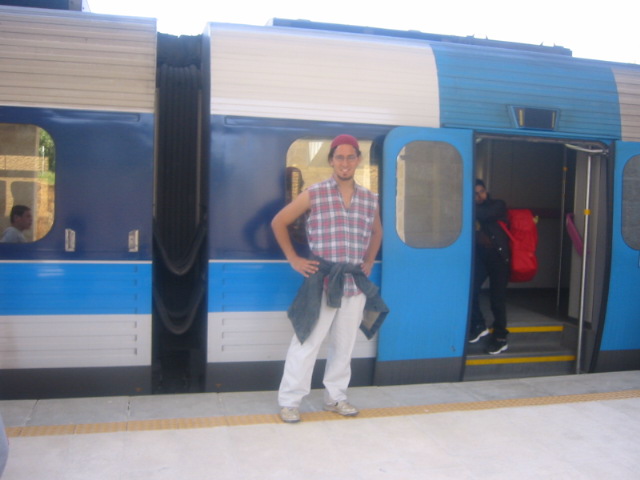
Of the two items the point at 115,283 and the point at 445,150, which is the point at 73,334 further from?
the point at 445,150

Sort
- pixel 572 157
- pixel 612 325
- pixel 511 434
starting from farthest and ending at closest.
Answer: pixel 572 157
pixel 612 325
pixel 511 434

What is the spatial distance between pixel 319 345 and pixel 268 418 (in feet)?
2.04

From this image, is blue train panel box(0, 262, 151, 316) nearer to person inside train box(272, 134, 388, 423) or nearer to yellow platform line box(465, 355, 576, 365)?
person inside train box(272, 134, 388, 423)

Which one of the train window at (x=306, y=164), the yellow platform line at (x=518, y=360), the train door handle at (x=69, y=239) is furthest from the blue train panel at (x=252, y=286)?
the yellow platform line at (x=518, y=360)

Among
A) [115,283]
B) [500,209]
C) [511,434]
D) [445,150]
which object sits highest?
[445,150]

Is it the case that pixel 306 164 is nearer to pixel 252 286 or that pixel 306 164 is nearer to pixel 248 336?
pixel 252 286

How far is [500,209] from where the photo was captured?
6.23m

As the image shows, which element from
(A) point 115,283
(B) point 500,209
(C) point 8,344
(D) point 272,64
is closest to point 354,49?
(D) point 272,64

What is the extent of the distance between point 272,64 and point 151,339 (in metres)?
2.19

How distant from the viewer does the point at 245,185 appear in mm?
4887

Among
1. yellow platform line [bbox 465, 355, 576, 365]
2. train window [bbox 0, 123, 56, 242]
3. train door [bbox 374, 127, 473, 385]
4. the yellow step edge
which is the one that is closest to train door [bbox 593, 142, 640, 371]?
yellow platform line [bbox 465, 355, 576, 365]

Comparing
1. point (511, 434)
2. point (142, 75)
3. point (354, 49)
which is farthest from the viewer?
point (354, 49)

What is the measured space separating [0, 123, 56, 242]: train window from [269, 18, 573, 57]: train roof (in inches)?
84.6

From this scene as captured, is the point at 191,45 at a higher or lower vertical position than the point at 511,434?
higher
